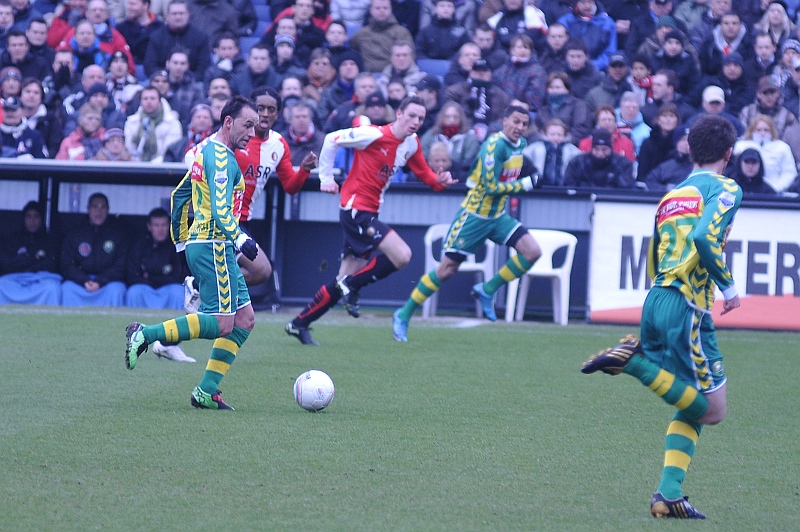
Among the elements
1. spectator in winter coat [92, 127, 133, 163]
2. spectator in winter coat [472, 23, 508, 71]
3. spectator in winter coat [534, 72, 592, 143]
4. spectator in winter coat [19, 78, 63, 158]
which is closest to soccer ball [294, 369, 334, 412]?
spectator in winter coat [92, 127, 133, 163]

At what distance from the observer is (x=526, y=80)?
14.2m

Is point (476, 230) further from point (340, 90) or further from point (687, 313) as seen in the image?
point (687, 313)

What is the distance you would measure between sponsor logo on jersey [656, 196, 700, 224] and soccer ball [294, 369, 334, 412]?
2552mm

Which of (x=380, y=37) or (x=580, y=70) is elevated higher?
(x=380, y=37)

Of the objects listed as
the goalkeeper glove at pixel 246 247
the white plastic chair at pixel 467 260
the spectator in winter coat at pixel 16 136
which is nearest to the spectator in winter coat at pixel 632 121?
the white plastic chair at pixel 467 260

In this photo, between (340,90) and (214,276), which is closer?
(214,276)

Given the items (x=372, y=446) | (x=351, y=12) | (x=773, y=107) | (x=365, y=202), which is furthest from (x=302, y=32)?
(x=372, y=446)

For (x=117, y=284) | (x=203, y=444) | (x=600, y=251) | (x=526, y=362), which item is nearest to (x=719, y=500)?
(x=203, y=444)

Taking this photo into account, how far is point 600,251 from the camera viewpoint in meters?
12.1

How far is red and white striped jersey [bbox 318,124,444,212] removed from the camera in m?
9.72

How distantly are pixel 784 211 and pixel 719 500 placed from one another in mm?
8004

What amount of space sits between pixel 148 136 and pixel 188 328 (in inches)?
313

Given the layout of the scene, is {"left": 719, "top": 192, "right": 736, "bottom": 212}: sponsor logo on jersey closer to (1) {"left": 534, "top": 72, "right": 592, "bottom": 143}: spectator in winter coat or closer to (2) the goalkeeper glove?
(2) the goalkeeper glove

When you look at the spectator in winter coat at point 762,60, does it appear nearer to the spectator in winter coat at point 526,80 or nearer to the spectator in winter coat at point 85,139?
the spectator in winter coat at point 526,80
